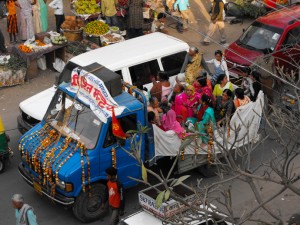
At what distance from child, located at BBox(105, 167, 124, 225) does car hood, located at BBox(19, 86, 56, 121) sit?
2.81 meters

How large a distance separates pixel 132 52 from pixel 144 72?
453 millimetres

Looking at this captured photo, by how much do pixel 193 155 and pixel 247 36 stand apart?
5694 millimetres

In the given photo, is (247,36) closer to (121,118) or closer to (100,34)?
(100,34)

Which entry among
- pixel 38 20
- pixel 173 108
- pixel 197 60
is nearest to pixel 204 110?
pixel 173 108

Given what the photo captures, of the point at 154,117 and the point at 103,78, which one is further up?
the point at 103,78

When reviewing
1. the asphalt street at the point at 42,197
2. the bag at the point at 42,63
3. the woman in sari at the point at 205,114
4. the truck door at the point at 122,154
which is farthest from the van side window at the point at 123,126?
the bag at the point at 42,63

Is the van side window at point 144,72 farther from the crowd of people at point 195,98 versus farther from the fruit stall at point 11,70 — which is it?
the fruit stall at point 11,70

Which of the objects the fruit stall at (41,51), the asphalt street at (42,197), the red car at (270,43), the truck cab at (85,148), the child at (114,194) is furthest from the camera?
the fruit stall at (41,51)

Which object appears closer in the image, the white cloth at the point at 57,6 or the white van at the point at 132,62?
the white van at the point at 132,62

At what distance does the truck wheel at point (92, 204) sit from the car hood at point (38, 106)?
2341 mm

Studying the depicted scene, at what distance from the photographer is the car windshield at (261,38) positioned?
16.6 meters

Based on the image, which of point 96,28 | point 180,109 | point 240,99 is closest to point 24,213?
point 180,109

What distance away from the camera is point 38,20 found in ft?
62.2

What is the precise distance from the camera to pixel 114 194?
11.0 m
